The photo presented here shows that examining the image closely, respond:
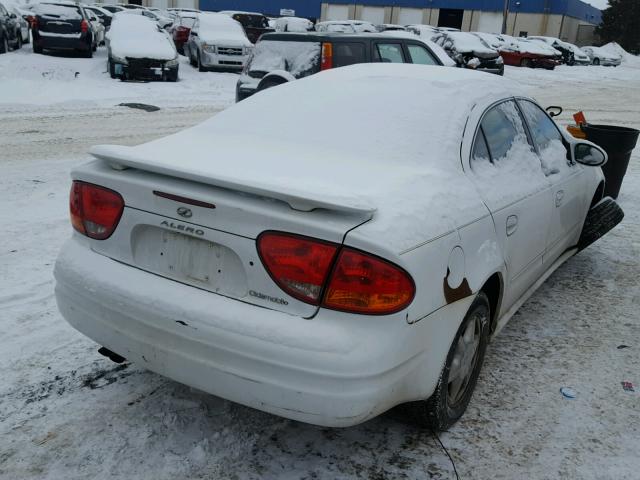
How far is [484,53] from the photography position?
76.9 feet

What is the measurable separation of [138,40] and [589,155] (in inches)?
544

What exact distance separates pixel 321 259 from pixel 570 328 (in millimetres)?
2499

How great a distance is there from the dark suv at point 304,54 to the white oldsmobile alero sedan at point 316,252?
6256mm

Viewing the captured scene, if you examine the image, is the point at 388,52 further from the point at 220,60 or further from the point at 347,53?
the point at 220,60

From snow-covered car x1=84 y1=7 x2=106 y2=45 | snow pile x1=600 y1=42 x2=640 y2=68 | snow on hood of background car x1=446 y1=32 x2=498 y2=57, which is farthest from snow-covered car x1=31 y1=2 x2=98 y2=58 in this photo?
snow pile x1=600 y1=42 x2=640 y2=68

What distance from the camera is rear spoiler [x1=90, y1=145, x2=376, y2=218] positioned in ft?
7.48

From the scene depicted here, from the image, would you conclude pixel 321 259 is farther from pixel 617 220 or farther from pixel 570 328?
pixel 617 220

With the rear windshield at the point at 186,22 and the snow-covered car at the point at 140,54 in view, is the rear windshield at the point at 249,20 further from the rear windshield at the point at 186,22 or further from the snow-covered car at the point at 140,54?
the snow-covered car at the point at 140,54

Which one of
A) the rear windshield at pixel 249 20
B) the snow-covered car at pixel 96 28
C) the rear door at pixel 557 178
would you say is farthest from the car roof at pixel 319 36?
the rear windshield at pixel 249 20

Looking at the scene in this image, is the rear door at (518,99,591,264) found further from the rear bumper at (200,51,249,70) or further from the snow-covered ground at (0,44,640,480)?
the rear bumper at (200,51,249,70)

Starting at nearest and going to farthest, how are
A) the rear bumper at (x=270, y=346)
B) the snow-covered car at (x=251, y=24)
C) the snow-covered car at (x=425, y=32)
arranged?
A: 1. the rear bumper at (x=270, y=346)
2. the snow-covered car at (x=251, y=24)
3. the snow-covered car at (x=425, y=32)

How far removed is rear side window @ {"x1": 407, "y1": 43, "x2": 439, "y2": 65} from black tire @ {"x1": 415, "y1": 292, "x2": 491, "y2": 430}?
7866mm

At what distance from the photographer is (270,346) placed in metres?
2.27

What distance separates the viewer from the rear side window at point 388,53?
9648 mm
